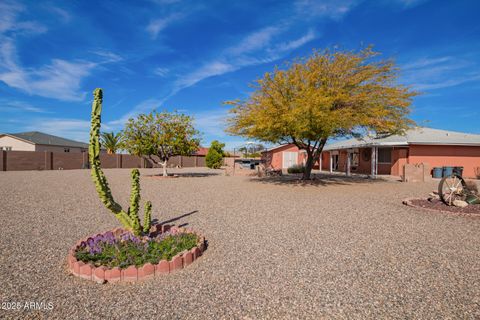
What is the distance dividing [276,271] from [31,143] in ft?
131

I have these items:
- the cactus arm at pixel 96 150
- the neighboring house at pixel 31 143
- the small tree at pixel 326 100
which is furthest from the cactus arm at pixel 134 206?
the neighboring house at pixel 31 143

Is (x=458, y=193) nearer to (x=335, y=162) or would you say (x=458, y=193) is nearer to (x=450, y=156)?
(x=450, y=156)

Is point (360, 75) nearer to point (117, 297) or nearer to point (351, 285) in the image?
point (351, 285)

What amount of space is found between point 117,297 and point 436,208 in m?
8.81

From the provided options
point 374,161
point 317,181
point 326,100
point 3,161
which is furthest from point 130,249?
point 3,161

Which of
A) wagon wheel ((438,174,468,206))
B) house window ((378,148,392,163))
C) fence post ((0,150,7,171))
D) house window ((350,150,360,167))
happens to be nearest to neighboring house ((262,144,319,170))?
house window ((350,150,360,167))

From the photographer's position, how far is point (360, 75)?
500 inches

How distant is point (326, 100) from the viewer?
1067cm

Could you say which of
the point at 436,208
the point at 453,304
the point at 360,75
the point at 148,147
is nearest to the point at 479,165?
the point at 360,75

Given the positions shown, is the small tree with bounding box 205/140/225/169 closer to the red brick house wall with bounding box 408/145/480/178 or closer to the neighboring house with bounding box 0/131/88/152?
the neighboring house with bounding box 0/131/88/152

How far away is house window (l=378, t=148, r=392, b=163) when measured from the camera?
21641 mm

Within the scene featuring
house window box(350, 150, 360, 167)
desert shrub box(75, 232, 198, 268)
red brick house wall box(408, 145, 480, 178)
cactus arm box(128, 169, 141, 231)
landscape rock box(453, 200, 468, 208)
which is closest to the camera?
desert shrub box(75, 232, 198, 268)

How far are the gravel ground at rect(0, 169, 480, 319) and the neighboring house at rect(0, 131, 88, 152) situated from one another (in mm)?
33233

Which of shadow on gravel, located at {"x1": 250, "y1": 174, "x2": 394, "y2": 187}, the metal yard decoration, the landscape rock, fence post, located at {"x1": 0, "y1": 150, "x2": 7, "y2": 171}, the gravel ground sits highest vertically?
fence post, located at {"x1": 0, "y1": 150, "x2": 7, "y2": 171}
